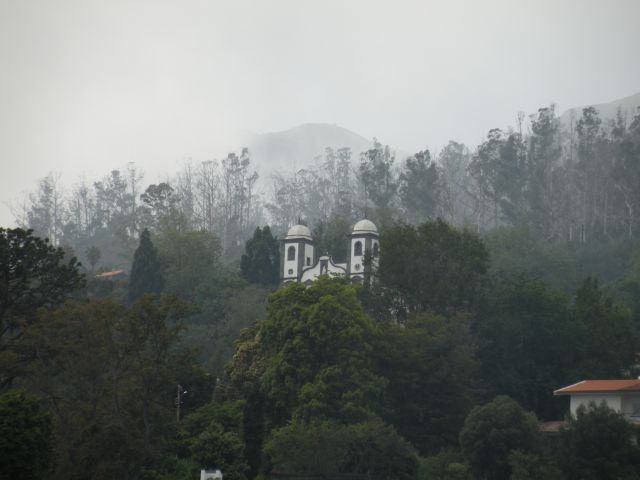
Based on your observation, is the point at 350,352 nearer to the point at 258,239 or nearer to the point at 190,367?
the point at 190,367

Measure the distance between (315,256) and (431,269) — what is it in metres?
16.8

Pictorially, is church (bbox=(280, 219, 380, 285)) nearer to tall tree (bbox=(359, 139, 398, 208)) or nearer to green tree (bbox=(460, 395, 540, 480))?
tall tree (bbox=(359, 139, 398, 208))

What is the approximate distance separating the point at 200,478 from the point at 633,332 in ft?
79.7

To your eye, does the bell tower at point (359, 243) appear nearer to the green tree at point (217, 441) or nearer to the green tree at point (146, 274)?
the green tree at point (146, 274)

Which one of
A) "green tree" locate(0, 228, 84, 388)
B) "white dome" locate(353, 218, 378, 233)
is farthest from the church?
"green tree" locate(0, 228, 84, 388)

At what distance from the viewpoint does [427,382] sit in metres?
45.6

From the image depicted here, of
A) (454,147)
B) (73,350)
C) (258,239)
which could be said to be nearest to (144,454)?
(73,350)

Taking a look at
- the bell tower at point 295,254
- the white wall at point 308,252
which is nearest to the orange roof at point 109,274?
the bell tower at point 295,254

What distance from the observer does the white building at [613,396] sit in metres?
41.0

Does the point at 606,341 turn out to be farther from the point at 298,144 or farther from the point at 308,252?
the point at 298,144

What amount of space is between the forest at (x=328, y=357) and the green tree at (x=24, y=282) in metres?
0.08

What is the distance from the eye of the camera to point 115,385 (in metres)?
37.2

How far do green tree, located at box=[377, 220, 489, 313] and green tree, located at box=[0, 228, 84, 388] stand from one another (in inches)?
667

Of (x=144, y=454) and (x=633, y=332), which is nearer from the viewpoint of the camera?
(x=144, y=454)
